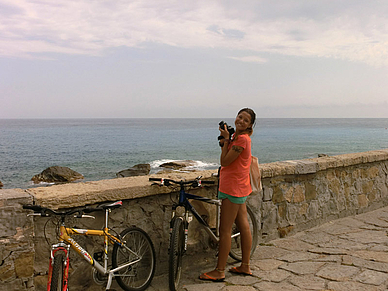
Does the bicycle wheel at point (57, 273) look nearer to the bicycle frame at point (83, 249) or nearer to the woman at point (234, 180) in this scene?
the bicycle frame at point (83, 249)

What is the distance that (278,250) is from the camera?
4.41 m

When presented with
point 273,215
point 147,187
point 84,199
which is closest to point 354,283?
point 273,215

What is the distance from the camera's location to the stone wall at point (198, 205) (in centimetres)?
268

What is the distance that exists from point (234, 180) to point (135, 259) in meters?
1.14

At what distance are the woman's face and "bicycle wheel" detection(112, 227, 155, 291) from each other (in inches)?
50.4

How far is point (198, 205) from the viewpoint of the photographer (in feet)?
12.6

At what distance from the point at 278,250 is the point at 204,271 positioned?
1113 mm

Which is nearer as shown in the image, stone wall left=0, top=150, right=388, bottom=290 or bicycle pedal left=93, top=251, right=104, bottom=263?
stone wall left=0, top=150, right=388, bottom=290

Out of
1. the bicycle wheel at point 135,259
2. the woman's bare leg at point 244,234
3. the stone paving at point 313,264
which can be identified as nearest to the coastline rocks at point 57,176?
the stone paving at point 313,264

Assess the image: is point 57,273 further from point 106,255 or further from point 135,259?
point 135,259

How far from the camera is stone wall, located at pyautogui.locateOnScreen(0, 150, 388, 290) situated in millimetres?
2682

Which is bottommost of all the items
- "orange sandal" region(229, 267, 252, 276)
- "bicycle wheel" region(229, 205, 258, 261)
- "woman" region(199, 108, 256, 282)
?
"orange sandal" region(229, 267, 252, 276)

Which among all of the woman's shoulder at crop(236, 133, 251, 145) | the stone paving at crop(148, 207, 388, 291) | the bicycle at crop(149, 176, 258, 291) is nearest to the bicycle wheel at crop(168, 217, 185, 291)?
the bicycle at crop(149, 176, 258, 291)

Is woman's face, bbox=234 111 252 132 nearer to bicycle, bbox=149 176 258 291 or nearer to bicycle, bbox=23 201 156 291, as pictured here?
bicycle, bbox=149 176 258 291
